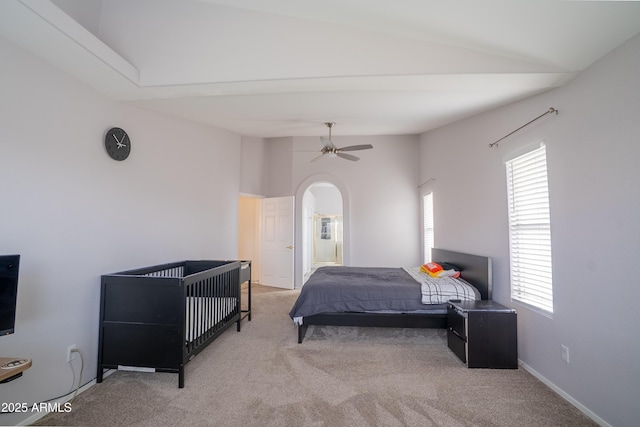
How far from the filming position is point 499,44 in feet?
6.86

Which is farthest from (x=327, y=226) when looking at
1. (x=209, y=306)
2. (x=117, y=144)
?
(x=117, y=144)

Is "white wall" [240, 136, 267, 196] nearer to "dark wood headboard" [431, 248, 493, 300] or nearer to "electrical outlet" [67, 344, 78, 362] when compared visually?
"electrical outlet" [67, 344, 78, 362]

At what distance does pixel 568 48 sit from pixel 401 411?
2784 millimetres

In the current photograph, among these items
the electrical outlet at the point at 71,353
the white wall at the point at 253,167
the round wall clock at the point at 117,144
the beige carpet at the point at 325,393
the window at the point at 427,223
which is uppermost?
the white wall at the point at 253,167

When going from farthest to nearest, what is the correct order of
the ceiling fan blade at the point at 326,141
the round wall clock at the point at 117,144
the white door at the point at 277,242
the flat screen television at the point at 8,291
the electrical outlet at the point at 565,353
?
1. the white door at the point at 277,242
2. the ceiling fan blade at the point at 326,141
3. the round wall clock at the point at 117,144
4. the electrical outlet at the point at 565,353
5. the flat screen television at the point at 8,291

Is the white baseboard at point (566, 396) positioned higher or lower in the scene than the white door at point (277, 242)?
lower

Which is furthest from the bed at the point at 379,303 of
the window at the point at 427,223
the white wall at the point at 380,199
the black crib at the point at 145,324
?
the white wall at the point at 380,199

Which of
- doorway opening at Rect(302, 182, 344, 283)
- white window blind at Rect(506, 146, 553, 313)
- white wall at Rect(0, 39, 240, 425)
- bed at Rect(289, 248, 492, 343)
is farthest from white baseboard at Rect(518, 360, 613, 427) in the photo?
doorway opening at Rect(302, 182, 344, 283)

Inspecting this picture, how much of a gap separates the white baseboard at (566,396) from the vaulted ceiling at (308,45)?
2.45 m

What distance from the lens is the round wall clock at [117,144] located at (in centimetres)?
257

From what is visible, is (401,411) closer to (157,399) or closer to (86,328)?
(157,399)

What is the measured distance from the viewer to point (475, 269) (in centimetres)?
324

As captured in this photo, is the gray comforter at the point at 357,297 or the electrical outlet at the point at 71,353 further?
the gray comforter at the point at 357,297

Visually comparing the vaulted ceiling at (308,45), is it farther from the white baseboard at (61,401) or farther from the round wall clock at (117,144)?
the white baseboard at (61,401)
